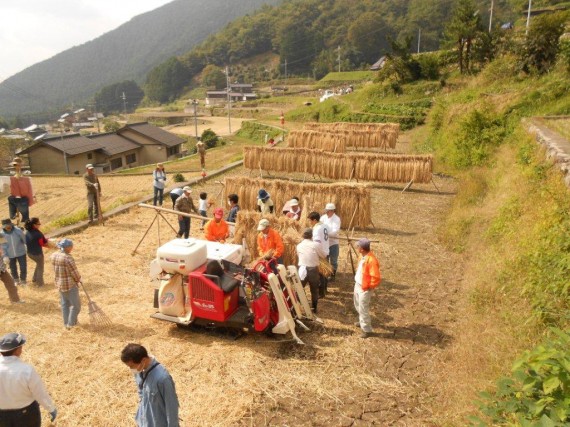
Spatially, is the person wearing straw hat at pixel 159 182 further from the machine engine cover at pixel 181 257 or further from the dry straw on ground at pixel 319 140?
the dry straw on ground at pixel 319 140

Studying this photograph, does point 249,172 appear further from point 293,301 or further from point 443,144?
point 293,301

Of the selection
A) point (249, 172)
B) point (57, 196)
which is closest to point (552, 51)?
point (249, 172)

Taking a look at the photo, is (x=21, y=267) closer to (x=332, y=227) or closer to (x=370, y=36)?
(x=332, y=227)

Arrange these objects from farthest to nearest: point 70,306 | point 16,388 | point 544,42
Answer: point 544,42
point 70,306
point 16,388

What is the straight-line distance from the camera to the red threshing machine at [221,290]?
22.1ft

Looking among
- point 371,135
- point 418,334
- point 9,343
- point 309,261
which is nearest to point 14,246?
point 9,343

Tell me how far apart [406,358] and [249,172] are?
15304 mm

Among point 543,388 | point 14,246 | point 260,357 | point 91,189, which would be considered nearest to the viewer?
point 543,388

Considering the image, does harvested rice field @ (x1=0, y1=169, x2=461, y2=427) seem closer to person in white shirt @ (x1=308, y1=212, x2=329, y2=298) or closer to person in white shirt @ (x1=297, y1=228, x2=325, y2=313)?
person in white shirt @ (x1=297, y1=228, x2=325, y2=313)

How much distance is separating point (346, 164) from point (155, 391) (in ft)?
48.6

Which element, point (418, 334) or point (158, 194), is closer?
point (418, 334)

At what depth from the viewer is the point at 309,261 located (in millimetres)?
7754

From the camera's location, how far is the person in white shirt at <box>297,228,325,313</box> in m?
7.75

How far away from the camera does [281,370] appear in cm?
634
